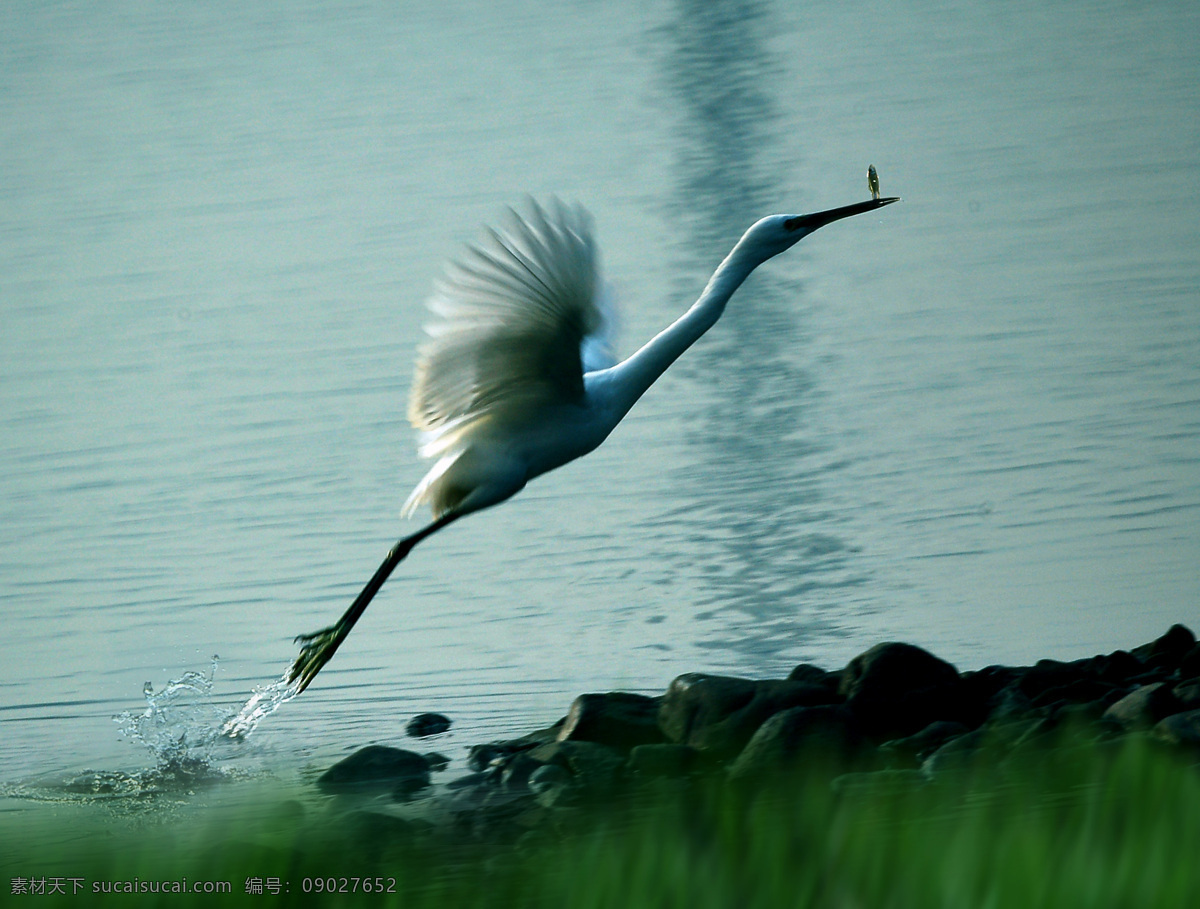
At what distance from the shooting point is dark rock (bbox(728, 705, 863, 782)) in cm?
424

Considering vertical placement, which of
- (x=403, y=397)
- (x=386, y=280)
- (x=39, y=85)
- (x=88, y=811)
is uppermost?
(x=39, y=85)

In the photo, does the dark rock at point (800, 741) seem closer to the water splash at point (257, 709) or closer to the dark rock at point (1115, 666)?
the dark rock at point (1115, 666)

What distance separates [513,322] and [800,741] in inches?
52.1

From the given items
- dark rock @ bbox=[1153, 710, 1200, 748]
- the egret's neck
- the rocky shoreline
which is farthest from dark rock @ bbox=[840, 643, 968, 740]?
the egret's neck

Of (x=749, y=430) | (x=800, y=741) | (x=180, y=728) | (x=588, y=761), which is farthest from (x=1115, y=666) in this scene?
(x=749, y=430)

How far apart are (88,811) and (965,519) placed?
10.9 ft

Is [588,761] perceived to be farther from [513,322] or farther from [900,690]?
Answer: [513,322]

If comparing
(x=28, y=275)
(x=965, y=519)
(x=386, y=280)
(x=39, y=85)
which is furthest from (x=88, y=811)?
(x=39, y=85)

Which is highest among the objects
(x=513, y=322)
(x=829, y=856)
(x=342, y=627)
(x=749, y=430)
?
(x=513, y=322)

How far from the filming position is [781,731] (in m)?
4.34

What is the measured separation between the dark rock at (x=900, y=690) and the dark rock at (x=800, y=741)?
205 mm

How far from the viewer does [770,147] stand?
13.0 metres

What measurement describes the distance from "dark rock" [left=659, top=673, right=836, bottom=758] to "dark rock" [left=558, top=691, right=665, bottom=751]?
0.06 metres

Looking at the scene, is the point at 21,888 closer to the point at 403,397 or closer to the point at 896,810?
the point at 896,810
